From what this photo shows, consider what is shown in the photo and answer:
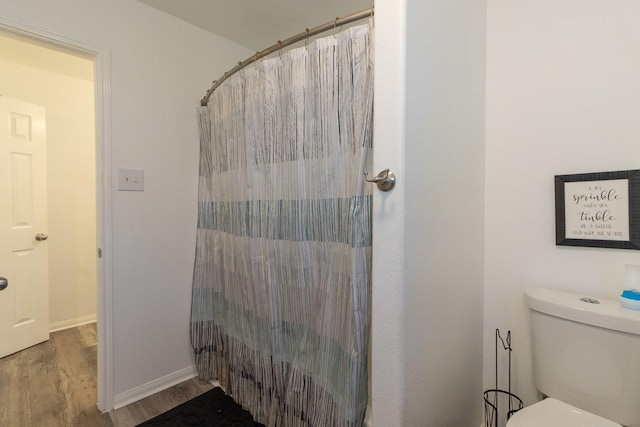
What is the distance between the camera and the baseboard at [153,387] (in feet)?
5.26

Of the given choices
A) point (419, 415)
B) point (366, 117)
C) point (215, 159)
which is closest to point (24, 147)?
point (215, 159)

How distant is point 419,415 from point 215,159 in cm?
159

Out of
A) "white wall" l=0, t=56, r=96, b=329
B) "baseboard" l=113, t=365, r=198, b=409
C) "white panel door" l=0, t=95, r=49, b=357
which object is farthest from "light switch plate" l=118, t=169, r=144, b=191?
"white wall" l=0, t=56, r=96, b=329

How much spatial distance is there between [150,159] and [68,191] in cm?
173

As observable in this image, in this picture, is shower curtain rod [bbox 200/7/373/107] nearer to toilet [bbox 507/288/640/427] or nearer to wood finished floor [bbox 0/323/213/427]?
toilet [bbox 507/288/640/427]

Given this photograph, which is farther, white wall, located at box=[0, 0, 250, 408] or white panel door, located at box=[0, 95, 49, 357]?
white panel door, located at box=[0, 95, 49, 357]

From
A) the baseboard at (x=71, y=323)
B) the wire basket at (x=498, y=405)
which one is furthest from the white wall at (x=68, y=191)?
the wire basket at (x=498, y=405)

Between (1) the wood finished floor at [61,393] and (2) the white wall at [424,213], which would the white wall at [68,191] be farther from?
(2) the white wall at [424,213]

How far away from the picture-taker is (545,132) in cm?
113

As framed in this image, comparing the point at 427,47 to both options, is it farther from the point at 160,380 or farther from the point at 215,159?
the point at 160,380

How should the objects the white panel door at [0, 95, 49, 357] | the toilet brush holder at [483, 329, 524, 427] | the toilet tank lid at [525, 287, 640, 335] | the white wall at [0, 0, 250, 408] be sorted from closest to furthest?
the toilet tank lid at [525, 287, 640, 335] < the toilet brush holder at [483, 329, 524, 427] < the white wall at [0, 0, 250, 408] < the white panel door at [0, 95, 49, 357]

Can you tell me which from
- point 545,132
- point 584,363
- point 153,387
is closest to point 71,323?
point 153,387

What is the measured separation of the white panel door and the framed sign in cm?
340

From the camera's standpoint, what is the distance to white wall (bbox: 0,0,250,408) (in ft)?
5.16
